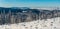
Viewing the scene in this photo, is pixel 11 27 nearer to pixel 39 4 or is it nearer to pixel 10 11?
pixel 10 11

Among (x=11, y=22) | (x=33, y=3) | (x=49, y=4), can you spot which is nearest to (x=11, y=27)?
(x=11, y=22)

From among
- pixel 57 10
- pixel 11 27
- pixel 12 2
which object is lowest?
pixel 11 27

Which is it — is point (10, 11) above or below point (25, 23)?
above

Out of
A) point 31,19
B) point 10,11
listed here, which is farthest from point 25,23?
point 10,11

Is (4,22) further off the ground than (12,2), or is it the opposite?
(12,2)

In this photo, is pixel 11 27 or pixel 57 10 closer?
pixel 11 27

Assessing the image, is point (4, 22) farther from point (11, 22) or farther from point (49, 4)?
point (49, 4)

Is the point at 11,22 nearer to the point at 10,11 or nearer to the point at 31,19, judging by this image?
the point at 10,11

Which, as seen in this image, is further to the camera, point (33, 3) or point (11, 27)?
point (33, 3)
